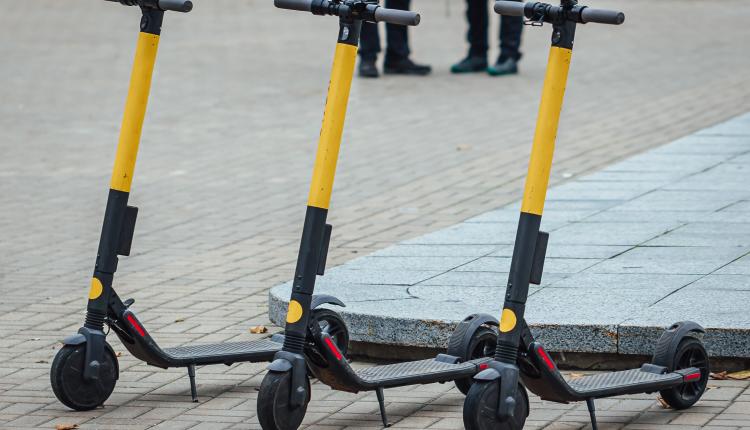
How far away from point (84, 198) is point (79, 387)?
5154 mm

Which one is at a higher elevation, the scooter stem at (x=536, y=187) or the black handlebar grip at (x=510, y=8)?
the black handlebar grip at (x=510, y=8)

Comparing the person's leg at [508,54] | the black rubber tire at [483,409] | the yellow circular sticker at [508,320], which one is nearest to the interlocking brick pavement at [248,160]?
the person's leg at [508,54]

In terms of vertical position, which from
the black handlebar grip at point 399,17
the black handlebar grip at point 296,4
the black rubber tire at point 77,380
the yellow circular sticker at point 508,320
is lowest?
the black rubber tire at point 77,380

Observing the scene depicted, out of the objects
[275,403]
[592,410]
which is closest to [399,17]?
[275,403]

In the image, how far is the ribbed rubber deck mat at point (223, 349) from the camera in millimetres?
5609

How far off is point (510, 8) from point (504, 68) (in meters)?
11.8

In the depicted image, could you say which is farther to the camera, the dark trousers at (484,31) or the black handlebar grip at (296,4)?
the dark trousers at (484,31)

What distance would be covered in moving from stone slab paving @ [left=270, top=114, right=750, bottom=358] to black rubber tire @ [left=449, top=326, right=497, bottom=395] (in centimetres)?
34

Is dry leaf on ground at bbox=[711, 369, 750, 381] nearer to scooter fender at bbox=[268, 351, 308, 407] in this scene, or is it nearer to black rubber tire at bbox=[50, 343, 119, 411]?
scooter fender at bbox=[268, 351, 308, 407]

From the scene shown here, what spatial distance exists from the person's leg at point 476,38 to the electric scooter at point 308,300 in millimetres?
11405

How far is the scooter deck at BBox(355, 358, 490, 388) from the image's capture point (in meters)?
5.13

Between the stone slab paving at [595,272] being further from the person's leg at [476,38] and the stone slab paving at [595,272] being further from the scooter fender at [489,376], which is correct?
the person's leg at [476,38]

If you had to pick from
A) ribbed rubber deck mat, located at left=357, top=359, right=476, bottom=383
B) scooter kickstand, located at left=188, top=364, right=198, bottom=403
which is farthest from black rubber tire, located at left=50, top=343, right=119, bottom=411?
ribbed rubber deck mat, located at left=357, top=359, right=476, bottom=383

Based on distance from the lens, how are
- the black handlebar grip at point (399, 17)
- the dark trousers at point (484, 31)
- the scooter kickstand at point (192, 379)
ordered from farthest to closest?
the dark trousers at point (484, 31) < the scooter kickstand at point (192, 379) < the black handlebar grip at point (399, 17)
